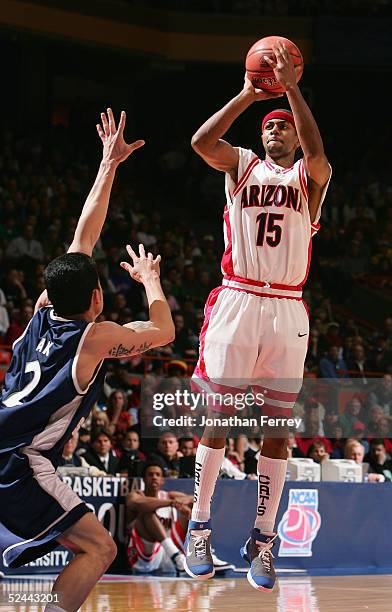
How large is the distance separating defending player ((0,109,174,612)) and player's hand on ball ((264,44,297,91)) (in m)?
1.75

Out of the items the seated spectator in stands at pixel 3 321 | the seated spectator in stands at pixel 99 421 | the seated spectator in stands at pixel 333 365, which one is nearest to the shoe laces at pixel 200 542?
the seated spectator in stands at pixel 99 421

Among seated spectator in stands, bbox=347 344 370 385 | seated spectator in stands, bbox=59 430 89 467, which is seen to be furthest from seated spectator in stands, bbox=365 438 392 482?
seated spectator in stands, bbox=59 430 89 467

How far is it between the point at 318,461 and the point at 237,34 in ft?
42.5

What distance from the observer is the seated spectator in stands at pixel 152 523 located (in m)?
11.3

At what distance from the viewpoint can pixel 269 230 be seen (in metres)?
6.88

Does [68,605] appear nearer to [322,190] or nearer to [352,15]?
[322,190]

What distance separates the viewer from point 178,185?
24.7 m

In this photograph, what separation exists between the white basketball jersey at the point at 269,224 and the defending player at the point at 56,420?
140cm

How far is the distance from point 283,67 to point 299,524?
6808 mm

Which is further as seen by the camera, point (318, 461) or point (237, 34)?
point (237, 34)

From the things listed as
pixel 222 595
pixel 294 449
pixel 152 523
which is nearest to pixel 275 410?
pixel 222 595

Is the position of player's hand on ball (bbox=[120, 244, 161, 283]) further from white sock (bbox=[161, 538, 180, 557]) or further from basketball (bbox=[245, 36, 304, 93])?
white sock (bbox=[161, 538, 180, 557])

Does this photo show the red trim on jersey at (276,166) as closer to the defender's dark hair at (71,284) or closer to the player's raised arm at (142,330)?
the player's raised arm at (142,330)

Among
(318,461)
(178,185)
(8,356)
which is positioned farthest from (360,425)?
(178,185)
